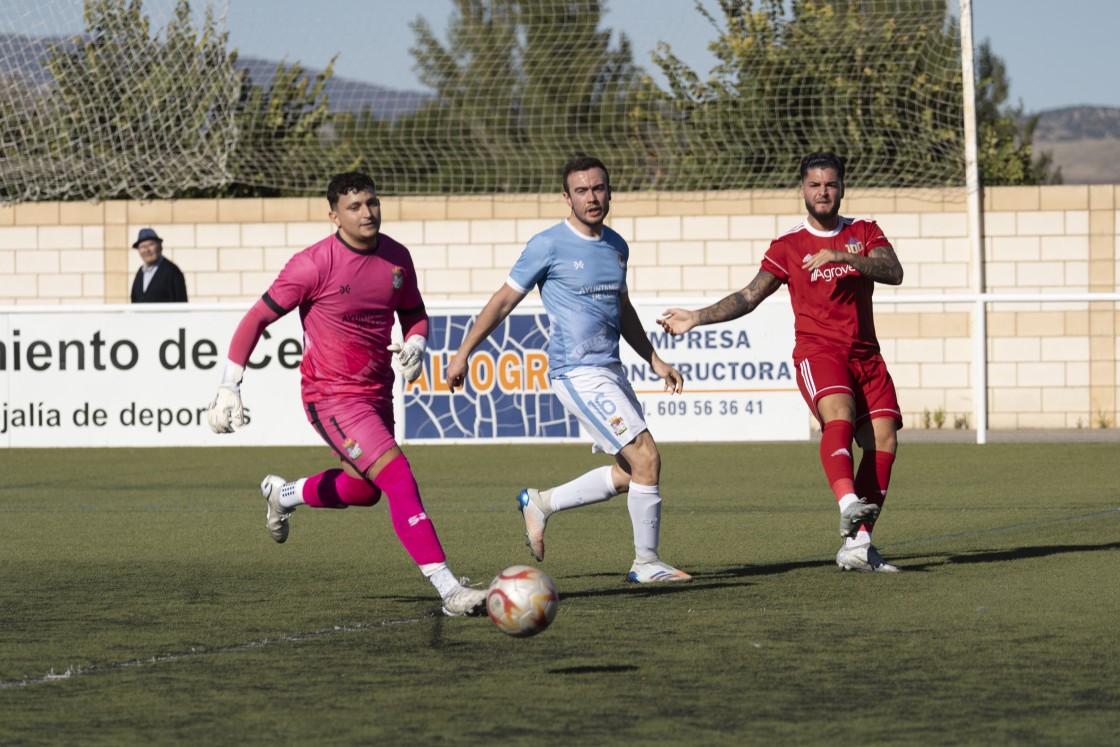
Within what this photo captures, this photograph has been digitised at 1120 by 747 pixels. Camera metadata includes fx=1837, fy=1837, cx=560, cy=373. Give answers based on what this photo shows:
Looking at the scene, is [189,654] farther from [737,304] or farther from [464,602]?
[737,304]

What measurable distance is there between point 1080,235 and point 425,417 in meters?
8.25

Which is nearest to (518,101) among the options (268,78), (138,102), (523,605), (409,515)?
(268,78)

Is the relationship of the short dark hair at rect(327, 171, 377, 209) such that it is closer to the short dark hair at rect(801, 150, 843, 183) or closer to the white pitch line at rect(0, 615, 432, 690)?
the white pitch line at rect(0, 615, 432, 690)

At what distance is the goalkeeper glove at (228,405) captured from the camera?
7.47 metres

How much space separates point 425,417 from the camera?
60.1ft

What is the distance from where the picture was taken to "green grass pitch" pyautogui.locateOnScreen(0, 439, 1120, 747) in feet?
16.9

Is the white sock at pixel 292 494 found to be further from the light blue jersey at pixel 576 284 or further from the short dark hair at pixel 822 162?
the short dark hair at pixel 822 162

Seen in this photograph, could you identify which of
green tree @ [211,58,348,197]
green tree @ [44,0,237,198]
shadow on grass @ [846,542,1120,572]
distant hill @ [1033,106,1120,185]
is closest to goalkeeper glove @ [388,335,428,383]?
shadow on grass @ [846,542,1120,572]

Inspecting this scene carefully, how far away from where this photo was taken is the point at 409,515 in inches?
293

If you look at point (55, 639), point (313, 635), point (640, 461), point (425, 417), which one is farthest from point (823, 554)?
point (425, 417)

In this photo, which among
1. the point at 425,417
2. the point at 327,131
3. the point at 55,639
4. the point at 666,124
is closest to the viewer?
the point at 55,639

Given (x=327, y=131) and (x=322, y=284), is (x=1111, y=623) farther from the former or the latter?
(x=327, y=131)

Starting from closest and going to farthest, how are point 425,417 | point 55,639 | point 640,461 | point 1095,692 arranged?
point 1095,692
point 55,639
point 640,461
point 425,417

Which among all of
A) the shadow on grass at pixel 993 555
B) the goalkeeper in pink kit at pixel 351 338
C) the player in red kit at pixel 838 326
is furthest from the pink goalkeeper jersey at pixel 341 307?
the shadow on grass at pixel 993 555
